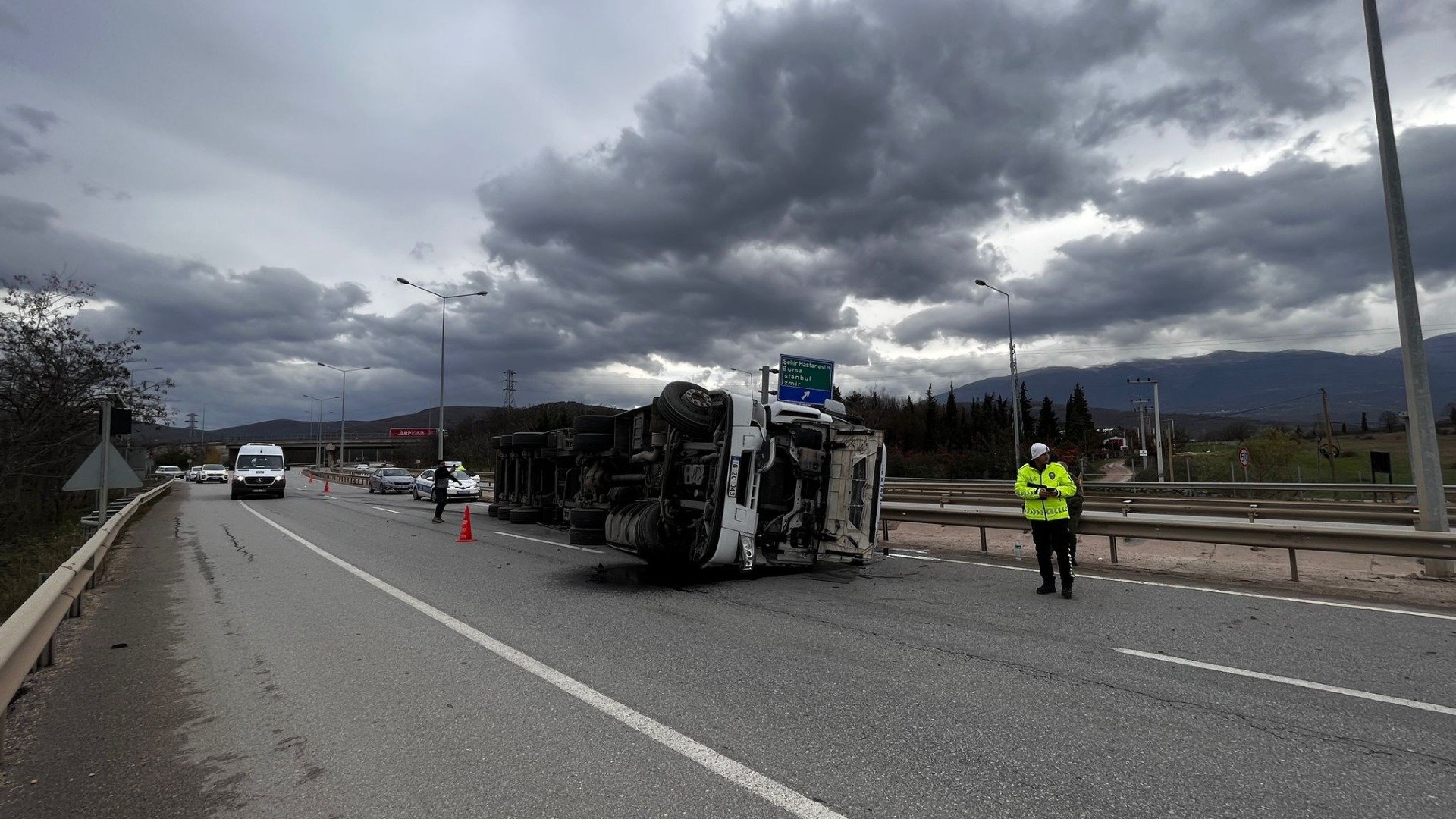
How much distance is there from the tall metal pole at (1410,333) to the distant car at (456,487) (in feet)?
91.3

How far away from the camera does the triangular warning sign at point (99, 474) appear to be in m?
11.8

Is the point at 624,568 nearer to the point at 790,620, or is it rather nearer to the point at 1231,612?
the point at 790,620

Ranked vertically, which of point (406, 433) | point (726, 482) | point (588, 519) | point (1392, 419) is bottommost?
point (588, 519)

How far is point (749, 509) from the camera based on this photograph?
341 inches

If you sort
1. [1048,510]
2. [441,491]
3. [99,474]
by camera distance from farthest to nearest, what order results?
1. [441,491]
2. [99,474]
3. [1048,510]

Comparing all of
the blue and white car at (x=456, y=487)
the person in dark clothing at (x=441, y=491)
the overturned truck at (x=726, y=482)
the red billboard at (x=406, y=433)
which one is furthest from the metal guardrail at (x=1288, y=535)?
the red billboard at (x=406, y=433)

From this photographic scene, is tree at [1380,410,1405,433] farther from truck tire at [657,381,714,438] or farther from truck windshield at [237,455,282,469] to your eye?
truck windshield at [237,455,282,469]

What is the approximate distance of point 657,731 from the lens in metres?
4.04

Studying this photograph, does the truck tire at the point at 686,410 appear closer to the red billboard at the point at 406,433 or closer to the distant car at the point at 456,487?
the distant car at the point at 456,487

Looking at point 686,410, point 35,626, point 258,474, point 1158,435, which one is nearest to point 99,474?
point 35,626

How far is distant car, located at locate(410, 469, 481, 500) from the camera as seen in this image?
3034 centimetres

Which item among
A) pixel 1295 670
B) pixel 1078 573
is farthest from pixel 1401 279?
pixel 1295 670

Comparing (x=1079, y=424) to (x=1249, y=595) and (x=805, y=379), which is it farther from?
(x=1249, y=595)

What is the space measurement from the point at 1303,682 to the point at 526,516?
12.8 metres
